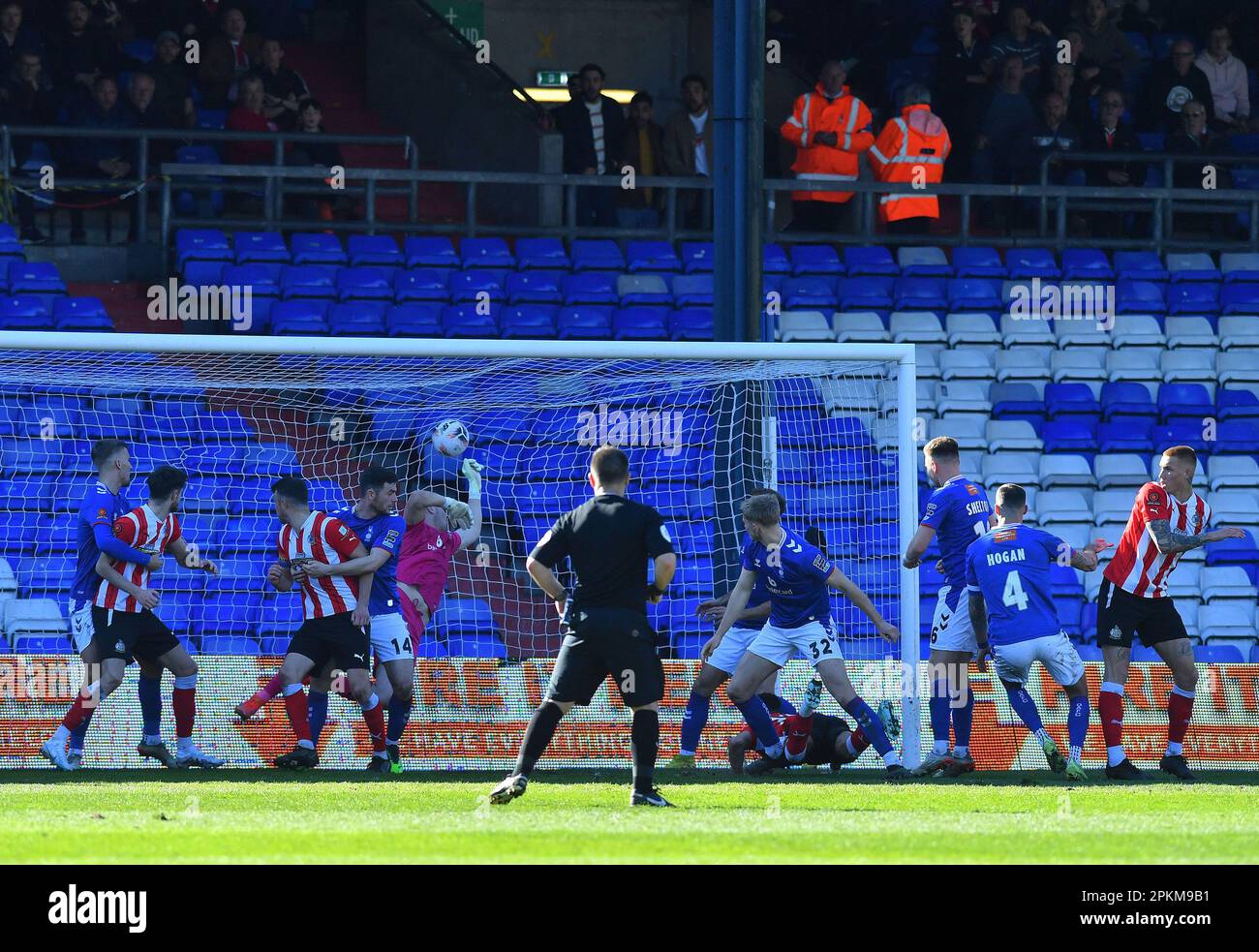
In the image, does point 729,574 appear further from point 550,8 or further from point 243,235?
point 550,8

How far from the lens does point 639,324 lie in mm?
17094

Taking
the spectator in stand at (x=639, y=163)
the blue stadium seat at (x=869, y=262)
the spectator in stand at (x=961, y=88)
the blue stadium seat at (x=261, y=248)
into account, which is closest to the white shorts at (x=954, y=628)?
the blue stadium seat at (x=869, y=262)

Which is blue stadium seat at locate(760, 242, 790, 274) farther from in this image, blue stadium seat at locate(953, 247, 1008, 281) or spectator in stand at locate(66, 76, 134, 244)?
spectator in stand at locate(66, 76, 134, 244)

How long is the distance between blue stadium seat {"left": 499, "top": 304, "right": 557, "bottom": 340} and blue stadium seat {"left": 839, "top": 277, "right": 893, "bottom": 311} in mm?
2736

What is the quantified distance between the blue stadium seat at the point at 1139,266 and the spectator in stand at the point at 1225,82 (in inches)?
111

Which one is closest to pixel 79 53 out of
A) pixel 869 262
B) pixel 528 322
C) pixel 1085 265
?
pixel 528 322

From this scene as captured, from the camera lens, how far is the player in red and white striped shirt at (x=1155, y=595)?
37.2 ft

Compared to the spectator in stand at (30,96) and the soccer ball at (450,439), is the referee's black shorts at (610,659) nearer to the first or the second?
the soccer ball at (450,439)

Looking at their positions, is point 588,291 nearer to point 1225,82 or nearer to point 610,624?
point 1225,82

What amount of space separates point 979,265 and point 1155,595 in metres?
7.59

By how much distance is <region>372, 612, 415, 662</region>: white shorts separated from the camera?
1146cm

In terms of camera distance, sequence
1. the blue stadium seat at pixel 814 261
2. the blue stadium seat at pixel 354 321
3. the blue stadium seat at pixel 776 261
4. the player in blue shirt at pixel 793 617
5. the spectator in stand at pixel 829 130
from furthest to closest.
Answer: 1. the spectator in stand at pixel 829 130
2. the blue stadium seat at pixel 814 261
3. the blue stadium seat at pixel 776 261
4. the blue stadium seat at pixel 354 321
5. the player in blue shirt at pixel 793 617
